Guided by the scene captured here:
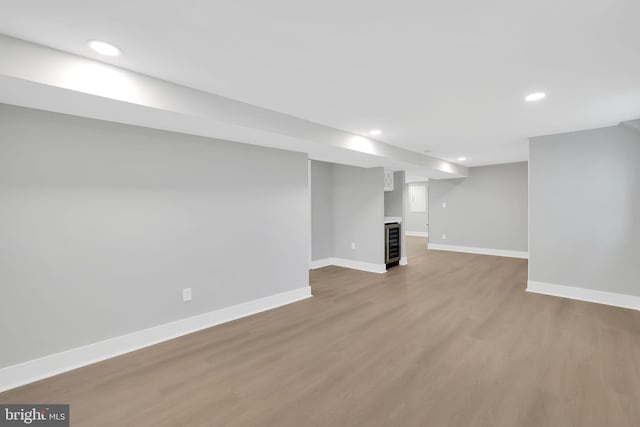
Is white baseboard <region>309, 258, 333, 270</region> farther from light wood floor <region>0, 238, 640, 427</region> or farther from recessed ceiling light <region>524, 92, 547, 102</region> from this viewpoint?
recessed ceiling light <region>524, 92, 547, 102</region>

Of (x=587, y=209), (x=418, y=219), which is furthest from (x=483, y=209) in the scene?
(x=418, y=219)

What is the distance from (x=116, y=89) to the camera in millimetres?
2049

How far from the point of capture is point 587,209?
3.91 m

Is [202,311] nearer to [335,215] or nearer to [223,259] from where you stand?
[223,259]

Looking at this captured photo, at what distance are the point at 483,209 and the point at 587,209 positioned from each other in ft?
12.4

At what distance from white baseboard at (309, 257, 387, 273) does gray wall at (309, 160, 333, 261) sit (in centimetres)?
11

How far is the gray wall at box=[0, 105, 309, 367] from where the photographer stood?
2178mm

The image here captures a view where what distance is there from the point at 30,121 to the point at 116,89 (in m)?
0.81

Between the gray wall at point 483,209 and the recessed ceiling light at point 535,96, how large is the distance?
510 cm

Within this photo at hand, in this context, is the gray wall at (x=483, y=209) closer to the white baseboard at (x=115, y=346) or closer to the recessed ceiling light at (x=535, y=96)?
the recessed ceiling light at (x=535, y=96)

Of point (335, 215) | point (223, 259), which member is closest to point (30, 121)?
point (223, 259)

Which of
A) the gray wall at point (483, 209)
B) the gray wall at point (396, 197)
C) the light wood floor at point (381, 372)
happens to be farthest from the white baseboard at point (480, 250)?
the light wood floor at point (381, 372)

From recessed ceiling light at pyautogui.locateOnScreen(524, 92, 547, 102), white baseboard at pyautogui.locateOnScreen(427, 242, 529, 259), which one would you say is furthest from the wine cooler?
recessed ceiling light at pyautogui.locateOnScreen(524, 92, 547, 102)

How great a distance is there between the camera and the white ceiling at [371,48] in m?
1.48
